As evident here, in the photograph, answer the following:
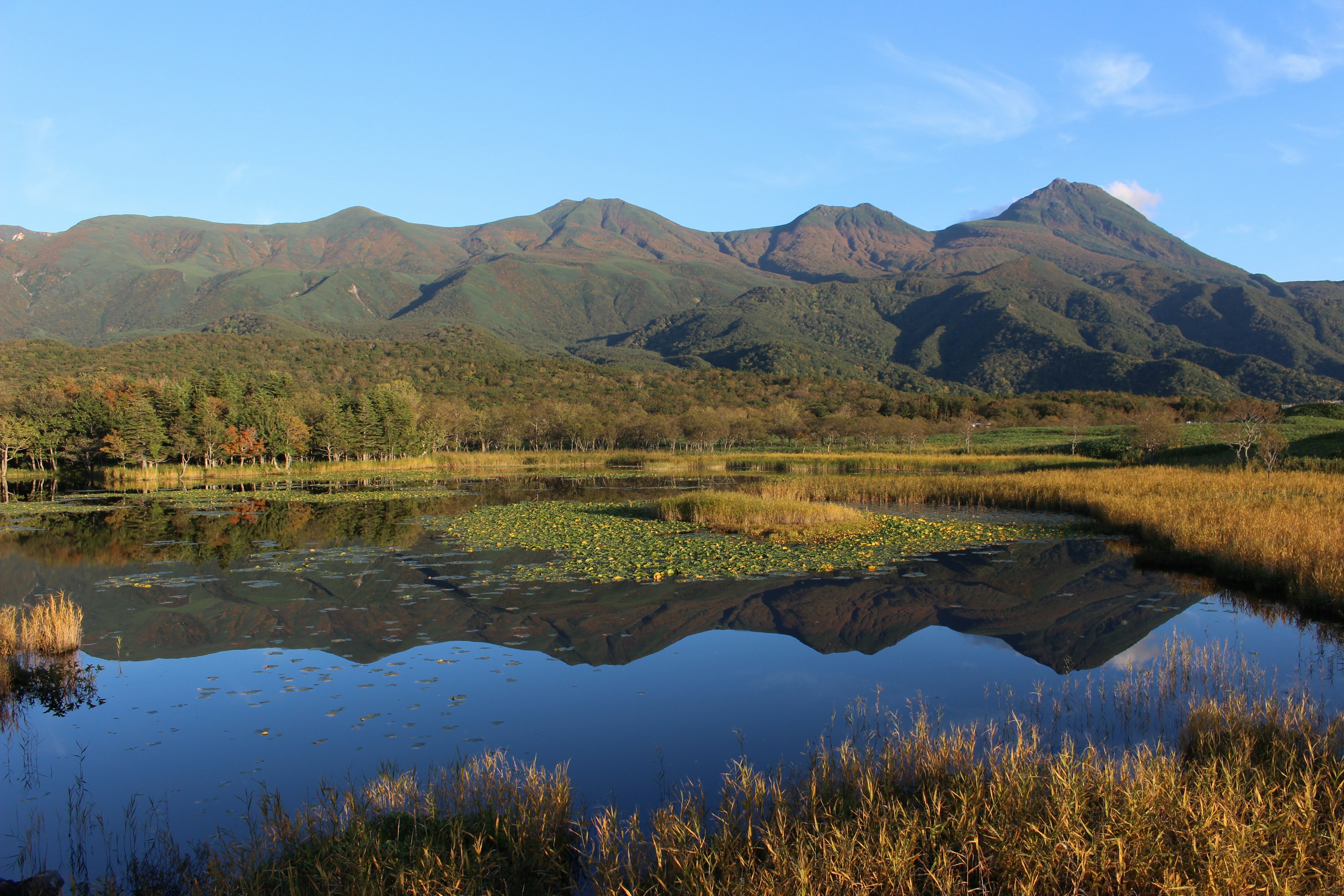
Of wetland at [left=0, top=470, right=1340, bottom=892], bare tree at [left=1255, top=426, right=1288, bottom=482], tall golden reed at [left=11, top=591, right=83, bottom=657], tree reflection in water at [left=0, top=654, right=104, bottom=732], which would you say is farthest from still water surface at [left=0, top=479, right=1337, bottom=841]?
bare tree at [left=1255, top=426, right=1288, bottom=482]

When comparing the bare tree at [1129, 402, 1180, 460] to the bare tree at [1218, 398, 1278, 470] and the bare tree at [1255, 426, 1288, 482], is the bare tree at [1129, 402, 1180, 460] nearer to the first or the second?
the bare tree at [1218, 398, 1278, 470]

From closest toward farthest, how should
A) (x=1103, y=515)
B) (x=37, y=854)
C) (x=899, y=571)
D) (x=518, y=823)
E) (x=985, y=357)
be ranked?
(x=518, y=823) → (x=37, y=854) → (x=899, y=571) → (x=1103, y=515) → (x=985, y=357)

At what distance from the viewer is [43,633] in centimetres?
1309

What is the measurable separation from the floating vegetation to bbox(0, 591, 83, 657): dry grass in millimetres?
8764

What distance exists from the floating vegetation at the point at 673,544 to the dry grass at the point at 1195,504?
434cm

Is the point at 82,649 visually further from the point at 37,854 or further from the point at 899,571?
the point at 899,571

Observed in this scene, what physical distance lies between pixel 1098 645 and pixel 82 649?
18.4 meters

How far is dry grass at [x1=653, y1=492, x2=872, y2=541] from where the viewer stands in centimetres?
2609

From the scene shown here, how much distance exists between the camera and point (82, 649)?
13.4m

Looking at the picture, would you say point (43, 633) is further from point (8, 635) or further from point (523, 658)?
point (523, 658)

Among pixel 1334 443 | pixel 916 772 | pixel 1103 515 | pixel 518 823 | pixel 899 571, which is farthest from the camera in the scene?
pixel 1334 443

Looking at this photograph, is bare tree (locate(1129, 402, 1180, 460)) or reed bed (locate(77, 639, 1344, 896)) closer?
reed bed (locate(77, 639, 1344, 896))

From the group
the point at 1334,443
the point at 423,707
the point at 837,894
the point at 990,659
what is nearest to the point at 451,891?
the point at 837,894

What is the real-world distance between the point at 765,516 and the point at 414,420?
208ft
